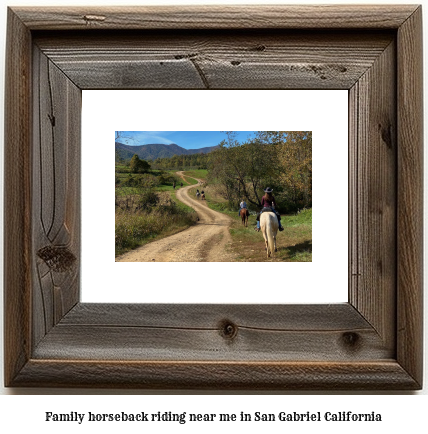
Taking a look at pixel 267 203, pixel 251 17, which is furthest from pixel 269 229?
pixel 251 17

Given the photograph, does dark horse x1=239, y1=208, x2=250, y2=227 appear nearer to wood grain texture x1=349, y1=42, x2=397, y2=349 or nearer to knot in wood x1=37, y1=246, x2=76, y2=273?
wood grain texture x1=349, y1=42, x2=397, y2=349

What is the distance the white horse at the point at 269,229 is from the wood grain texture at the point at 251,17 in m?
0.35

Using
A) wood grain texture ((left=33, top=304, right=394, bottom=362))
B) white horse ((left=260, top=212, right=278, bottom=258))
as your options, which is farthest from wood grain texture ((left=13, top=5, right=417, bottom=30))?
wood grain texture ((left=33, top=304, right=394, bottom=362))

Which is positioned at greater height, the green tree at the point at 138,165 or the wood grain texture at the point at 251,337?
the green tree at the point at 138,165

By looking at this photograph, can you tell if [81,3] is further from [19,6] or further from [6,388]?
[6,388]

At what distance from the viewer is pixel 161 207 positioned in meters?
0.79

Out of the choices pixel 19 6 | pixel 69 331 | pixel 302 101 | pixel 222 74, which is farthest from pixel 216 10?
pixel 69 331

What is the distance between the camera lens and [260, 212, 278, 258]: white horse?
0.78 metres

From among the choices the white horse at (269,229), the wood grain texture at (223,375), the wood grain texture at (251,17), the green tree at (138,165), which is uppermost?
the wood grain texture at (251,17)

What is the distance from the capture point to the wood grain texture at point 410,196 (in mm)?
743

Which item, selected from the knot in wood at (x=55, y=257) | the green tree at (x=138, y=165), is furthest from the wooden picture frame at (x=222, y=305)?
the green tree at (x=138, y=165)

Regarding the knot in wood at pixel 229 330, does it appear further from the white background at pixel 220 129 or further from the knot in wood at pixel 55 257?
the knot in wood at pixel 55 257

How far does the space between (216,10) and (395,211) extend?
0.51m

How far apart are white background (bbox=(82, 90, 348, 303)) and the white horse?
0.03m
